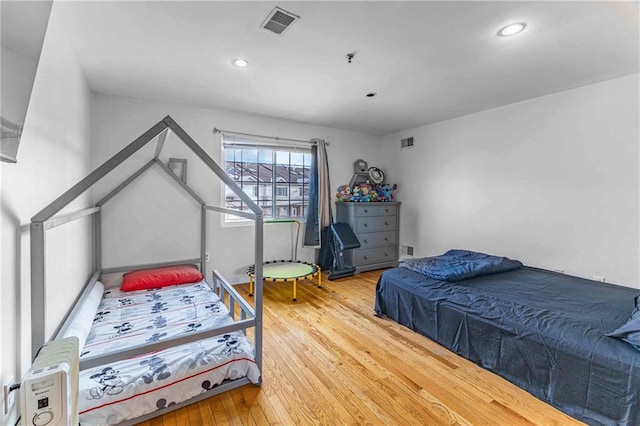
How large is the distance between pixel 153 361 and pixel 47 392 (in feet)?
2.55

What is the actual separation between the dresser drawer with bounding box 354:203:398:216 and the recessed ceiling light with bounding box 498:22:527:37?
111 inches

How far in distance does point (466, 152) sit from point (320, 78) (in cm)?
246

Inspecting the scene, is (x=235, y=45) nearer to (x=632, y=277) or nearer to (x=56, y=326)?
Answer: (x=56, y=326)

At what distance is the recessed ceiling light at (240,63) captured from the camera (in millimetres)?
2350

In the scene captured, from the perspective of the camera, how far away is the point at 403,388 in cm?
181

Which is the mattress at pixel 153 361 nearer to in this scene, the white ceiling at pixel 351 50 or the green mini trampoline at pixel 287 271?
the green mini trampoline at pixel 287 271

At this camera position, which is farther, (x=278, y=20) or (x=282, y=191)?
(x=282, y=191)

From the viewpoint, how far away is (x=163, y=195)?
3.35 metres

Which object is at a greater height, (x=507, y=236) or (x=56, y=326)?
(x=507, y=236)

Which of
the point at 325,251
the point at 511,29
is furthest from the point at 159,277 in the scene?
the point at 511,29

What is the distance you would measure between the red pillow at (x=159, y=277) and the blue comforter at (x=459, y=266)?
7.78 feet

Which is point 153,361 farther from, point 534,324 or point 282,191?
point 282,191

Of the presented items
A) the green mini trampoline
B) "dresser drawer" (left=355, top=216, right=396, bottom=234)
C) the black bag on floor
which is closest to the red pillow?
the green mini trampoline

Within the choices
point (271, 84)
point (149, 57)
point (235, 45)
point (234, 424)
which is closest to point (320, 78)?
point (271, 84)
